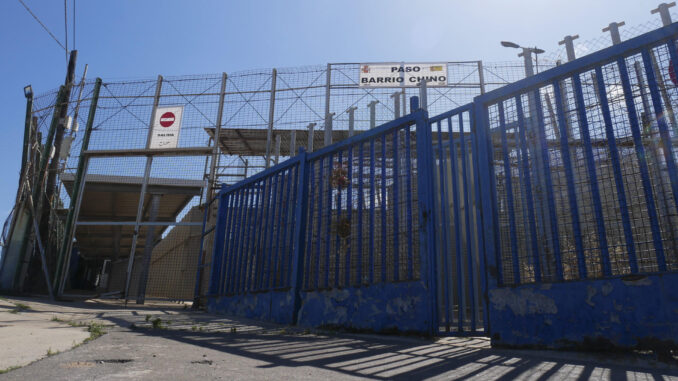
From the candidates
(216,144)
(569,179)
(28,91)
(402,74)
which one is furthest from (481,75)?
(28,91)

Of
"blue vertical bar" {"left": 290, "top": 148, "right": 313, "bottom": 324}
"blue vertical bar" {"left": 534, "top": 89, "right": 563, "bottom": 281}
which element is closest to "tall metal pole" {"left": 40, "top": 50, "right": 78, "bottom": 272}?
"blue vertical bar" {"left": 290, "top": 148, "right": 313, "bottom": 324}

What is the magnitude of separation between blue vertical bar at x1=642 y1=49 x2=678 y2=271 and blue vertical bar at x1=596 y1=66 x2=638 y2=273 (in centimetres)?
16

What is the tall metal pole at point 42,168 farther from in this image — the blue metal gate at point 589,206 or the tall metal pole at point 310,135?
the blue metal gate at point 589,206

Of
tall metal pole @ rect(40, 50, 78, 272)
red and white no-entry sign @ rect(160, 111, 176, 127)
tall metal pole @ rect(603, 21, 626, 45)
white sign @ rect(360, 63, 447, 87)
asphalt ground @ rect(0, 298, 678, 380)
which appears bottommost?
asphalt ground @ rect(0, 298, 678, 380)

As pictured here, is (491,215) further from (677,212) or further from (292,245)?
(292,245)

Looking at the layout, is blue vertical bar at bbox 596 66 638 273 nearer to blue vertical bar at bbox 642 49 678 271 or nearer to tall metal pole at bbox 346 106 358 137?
blue vertical bar at bbox 642 49 678 271

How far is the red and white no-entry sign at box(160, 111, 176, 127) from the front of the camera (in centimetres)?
1165

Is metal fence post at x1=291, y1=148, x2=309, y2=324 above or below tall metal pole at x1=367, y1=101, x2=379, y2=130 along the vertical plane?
below

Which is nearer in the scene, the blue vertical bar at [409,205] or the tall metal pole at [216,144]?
the blue vertical bar at [409,205]

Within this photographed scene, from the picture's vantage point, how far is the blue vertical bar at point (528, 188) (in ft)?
11.2

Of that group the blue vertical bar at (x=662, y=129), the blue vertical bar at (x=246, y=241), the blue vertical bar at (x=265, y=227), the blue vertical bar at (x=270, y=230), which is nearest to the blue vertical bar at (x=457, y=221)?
the blue vertical bar at (x=662, y=129)

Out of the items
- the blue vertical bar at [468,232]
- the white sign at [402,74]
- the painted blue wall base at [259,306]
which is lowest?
the painted blue wall base at [259,306]

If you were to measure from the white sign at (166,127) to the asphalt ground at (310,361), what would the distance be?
8.18 meters

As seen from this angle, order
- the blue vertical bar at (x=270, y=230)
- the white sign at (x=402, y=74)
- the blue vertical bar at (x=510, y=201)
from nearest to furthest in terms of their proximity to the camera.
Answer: the blue vertical bar at (x=510, y=201) < the blue vertical bar at (x=270, y=230) < the white sign at (x=402, y=74)
